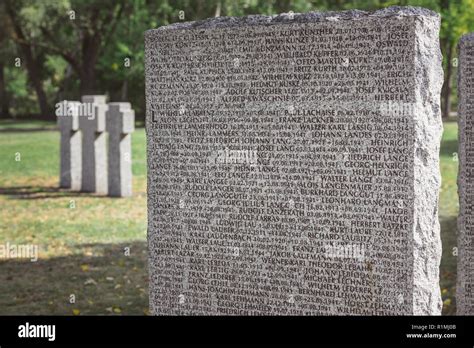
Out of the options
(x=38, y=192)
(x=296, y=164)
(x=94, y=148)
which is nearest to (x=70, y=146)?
(x=94, y=148)

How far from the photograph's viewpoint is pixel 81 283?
1005 cm

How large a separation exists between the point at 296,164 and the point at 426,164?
36.8 inches

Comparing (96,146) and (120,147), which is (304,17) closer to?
(120,147)

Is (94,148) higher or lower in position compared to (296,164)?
lower

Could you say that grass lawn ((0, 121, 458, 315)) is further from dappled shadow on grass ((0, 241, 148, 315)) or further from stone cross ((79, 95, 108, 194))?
stone cross ((79, 95, 108, 194))

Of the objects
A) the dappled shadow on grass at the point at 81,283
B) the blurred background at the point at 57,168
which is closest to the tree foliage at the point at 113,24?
the blurred background at the point at 57,168

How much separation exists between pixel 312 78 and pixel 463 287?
8.78ft

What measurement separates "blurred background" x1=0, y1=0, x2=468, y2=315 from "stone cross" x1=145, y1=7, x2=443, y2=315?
237 centimetres

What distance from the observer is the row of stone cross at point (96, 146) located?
16266 millimetres

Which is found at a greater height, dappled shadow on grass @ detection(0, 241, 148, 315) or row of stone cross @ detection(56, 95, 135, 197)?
row of stone cross @ detection(56, 95, 135, 197)

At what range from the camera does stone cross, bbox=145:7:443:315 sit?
18.6 feet

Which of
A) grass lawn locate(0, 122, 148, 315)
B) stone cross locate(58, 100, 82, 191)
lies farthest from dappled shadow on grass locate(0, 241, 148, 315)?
stone cross locate(58, 100, 82, 191)
